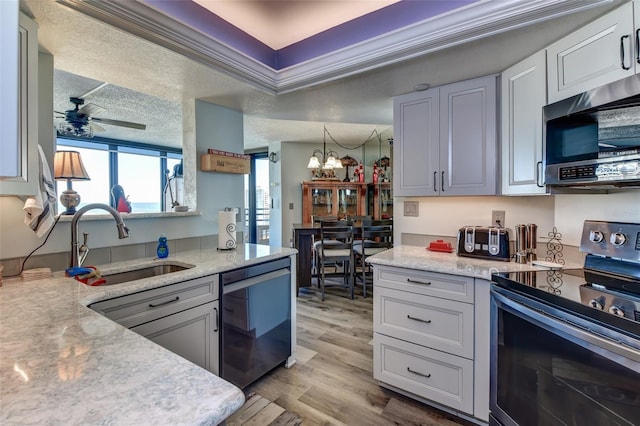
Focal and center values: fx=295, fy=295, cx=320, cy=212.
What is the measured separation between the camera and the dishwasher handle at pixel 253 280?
1.77 metres

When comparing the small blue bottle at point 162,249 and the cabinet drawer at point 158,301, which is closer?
the cabinet drawer at point 158,301

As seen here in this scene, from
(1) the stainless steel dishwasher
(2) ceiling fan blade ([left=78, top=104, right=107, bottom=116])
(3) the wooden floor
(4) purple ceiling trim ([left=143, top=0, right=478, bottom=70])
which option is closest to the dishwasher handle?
(1) the stainless steel dishwasher

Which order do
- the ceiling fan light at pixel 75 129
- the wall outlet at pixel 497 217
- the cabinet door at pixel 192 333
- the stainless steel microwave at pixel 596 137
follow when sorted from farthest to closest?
1. the ceiling fan light at pixel 75 129
2. the wall outlet at pixel 497 217
3. the cabinet door at pixel 192 333
4. the stainless steel microwave at pixel 596 137

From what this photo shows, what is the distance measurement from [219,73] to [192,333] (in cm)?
164

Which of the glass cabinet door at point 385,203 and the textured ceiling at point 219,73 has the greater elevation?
the textured ceiling at point 219,73

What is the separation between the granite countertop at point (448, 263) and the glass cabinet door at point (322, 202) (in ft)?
10.9

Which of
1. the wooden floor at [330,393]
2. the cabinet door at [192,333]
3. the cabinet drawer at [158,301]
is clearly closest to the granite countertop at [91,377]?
the cabinet drawer at [158,301]

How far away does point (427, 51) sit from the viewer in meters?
1.70

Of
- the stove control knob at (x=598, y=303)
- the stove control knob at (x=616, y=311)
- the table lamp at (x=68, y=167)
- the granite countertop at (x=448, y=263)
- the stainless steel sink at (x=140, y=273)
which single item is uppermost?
the table lamp at (x=68, y=167)

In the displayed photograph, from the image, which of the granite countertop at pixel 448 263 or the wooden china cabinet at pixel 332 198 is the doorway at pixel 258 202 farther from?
the granite countertop at pixel 448 263

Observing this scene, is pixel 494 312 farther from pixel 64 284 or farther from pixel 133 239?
pixel 133 239

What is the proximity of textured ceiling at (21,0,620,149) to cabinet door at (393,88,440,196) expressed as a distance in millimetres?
131

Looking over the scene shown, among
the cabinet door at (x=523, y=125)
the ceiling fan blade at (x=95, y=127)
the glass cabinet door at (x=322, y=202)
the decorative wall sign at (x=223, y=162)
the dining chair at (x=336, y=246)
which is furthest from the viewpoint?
the glass cabinet door at (x=322, y=202)

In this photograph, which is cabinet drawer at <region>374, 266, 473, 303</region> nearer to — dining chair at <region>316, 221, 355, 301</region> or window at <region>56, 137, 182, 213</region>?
dining chair at <region>316, 221, 355, 301</region>
